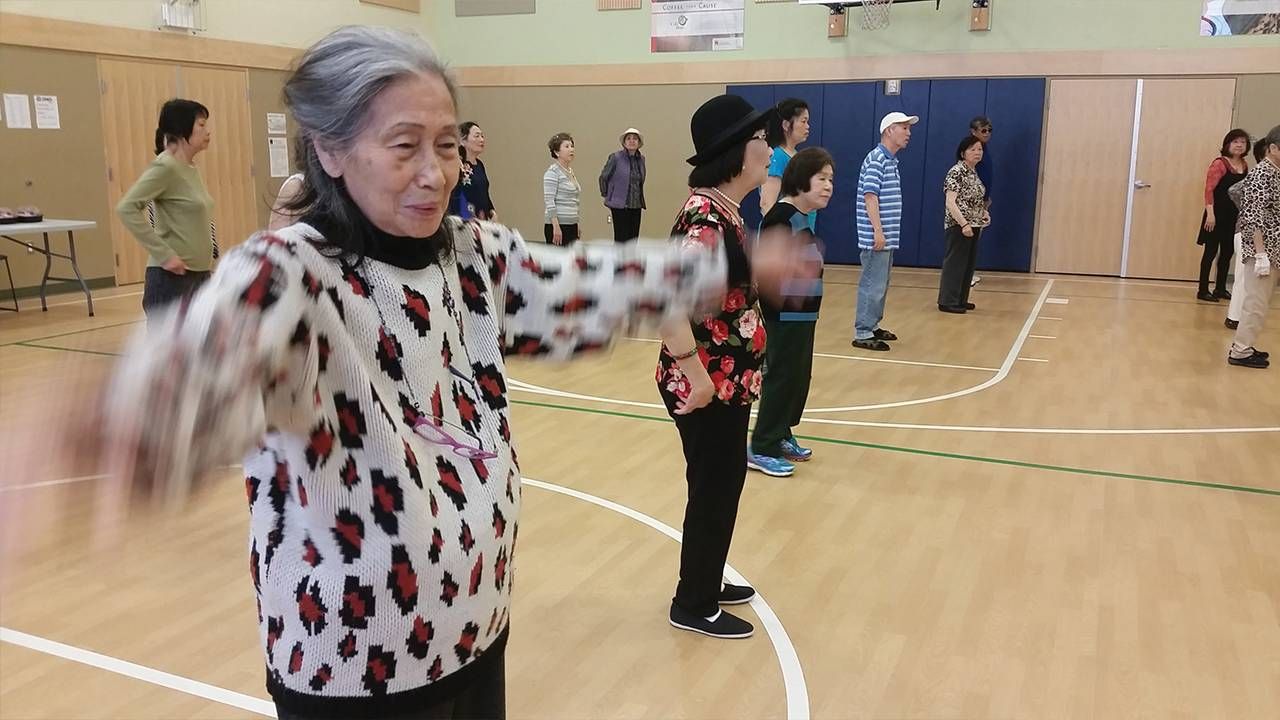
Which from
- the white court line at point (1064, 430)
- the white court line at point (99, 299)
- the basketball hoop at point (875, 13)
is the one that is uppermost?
the basketball hoop at point (875, 13)

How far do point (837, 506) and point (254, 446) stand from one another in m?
3.80

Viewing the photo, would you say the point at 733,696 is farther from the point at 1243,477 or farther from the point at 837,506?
the point at 1243,477

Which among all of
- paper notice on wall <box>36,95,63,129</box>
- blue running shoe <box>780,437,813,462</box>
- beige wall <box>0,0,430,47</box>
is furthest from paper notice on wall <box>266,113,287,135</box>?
blue running shoe <box>780,437,813,462</box>

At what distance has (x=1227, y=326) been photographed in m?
9.15

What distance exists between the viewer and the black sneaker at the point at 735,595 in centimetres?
355

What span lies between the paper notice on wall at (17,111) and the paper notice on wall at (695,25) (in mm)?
8087

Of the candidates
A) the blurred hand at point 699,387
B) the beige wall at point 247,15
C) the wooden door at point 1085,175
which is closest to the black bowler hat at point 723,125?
the blurred hand at point 699,387

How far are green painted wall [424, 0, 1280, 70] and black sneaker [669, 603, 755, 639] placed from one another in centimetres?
776

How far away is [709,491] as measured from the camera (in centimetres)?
323

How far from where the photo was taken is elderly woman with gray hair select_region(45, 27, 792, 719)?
1147mm

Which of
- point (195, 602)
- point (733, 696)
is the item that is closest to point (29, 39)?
point (195, 602)

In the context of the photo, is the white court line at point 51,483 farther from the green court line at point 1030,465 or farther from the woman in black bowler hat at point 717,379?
the green court line at point 1030,465

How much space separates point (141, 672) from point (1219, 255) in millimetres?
10881

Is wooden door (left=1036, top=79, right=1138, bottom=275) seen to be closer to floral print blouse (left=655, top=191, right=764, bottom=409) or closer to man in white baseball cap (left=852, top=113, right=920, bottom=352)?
man in white baseball cap (left=852, top=113, right=920, bottom=352)
